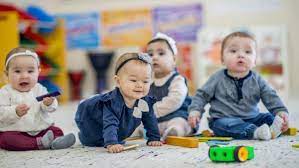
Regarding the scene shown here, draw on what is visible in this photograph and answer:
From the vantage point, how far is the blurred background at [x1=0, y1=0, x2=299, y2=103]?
403 cm

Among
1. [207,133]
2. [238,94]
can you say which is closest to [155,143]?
[207,133]

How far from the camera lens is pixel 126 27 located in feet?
14.9

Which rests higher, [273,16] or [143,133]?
[273,16]

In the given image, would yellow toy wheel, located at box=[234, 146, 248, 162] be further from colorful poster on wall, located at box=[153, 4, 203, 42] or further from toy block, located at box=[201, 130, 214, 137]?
colorful poster on wall, located at box=[153, 4, 203, 42]

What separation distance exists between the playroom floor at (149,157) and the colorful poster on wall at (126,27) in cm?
282

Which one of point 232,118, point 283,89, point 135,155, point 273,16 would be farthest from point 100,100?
point 273,16

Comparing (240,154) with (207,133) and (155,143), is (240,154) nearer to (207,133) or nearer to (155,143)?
(155,143)

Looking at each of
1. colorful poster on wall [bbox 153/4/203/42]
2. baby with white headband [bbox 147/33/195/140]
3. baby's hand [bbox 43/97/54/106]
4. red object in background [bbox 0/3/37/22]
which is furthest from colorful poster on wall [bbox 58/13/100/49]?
baby's hand [bbox 43/97/54/106]

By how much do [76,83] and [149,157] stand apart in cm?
314

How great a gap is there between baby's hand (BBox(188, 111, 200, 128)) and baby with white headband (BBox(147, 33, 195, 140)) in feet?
0.18

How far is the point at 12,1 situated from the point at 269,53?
232 cm

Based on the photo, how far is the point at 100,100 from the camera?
1.68 m

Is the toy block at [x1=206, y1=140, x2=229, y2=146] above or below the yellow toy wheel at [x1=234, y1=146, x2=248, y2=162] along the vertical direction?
below

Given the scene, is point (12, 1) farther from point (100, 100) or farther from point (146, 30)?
point (100, 100)
